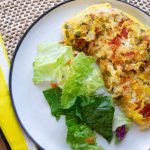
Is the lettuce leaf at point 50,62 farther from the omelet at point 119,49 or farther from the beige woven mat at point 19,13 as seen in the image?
the beige woven mat at point 19,13

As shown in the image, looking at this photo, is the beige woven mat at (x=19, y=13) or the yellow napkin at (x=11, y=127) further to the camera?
the beige woven mat at (x=19, y=13)

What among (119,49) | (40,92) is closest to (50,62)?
(40,92)

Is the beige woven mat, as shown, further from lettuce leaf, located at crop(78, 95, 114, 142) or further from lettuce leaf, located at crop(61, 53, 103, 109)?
lettuce leaf, located at crop(78, 95, 114, 142)

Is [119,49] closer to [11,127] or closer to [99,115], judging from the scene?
[99,115]

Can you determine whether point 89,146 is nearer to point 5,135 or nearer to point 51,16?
point 5,135

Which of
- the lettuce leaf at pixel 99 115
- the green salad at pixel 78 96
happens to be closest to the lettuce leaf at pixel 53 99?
the green salad at pixel 78 96

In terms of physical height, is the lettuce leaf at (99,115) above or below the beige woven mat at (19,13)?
below

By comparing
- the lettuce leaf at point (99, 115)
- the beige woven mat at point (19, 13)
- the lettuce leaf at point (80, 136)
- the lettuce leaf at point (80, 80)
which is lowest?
the lettuce leaf at point (80, 136)

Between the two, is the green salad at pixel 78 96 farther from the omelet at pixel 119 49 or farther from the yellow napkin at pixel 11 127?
the yellow napkin at pixel 11 127
